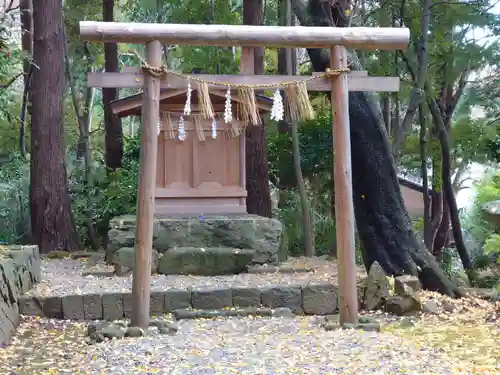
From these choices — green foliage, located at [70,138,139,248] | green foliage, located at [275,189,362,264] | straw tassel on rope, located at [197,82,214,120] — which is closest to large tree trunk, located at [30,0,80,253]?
green foliage, located at [70,138,139,248]

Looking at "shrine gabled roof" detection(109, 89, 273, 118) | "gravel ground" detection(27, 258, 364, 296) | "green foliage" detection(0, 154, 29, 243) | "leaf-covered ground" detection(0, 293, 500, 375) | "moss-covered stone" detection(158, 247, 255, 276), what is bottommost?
"leaf-covered ground" detection(0, 293, 500, 375)

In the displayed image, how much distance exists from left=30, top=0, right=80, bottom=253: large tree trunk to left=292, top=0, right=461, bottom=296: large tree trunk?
6.20 metres

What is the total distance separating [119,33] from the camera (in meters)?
6.04

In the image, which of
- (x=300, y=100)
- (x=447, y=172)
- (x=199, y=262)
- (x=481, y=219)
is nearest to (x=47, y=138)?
(x=199, y=262)

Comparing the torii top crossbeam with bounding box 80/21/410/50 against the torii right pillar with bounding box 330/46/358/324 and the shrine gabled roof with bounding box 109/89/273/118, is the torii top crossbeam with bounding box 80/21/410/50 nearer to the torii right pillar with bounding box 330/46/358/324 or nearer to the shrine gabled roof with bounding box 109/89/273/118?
the torii right pillar with bounding box 330/46/358/324

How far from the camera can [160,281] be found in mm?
8141

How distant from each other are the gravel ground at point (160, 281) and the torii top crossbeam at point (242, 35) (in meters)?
3.11

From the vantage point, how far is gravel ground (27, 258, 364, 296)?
7734mm

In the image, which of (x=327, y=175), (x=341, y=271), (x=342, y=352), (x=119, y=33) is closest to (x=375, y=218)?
(x=341, y=271)

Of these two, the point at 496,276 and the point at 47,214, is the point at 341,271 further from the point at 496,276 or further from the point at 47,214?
the point at 47,214

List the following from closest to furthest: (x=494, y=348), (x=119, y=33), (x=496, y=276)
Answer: (x=494, y=348)
(x=119, y=33)
(x=496, y=276)

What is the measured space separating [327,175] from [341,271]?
7989 millimetres

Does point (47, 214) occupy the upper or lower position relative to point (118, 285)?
upper

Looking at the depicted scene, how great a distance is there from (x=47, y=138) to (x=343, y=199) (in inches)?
290
